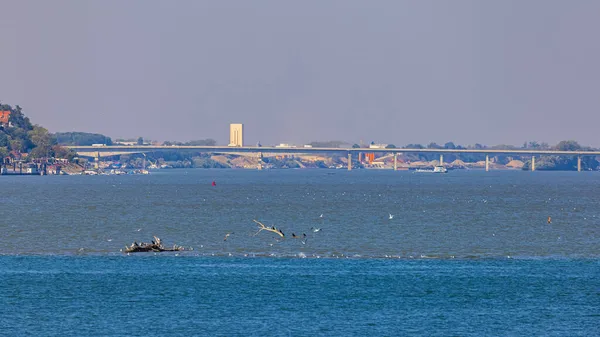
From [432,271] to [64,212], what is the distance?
6616 cm

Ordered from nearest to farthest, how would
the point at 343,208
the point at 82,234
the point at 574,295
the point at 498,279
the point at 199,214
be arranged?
the point at 574,295
the point at 498,279
the point at 82,234
the point at 199,214
the point at 343,208

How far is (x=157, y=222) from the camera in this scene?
339ft

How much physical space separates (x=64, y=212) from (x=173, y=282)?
6495 cm

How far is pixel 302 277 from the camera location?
196 ft

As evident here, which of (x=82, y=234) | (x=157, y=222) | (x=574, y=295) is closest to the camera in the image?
(x=574, y=295)

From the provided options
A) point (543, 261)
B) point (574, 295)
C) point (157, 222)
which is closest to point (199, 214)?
point (157, 222)

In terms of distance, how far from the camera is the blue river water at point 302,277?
46.3 m

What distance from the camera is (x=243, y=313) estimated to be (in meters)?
48.6

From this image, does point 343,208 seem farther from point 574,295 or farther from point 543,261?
point 574,295

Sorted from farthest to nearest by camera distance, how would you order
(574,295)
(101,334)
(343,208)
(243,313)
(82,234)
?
1. (343,208)
2. (82,234)
3. (574,295)
4. (243,313)
5. (101,334)

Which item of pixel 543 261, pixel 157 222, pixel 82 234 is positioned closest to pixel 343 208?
pixel 157 222

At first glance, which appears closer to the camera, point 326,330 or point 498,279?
point 326,330

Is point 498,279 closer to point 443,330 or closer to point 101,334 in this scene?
point 443,330

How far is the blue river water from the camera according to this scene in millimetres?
46253
